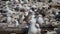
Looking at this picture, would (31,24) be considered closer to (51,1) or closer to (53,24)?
(53,24)

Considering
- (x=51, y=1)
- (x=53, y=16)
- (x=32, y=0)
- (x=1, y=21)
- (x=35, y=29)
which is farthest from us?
(x=32, y=0)

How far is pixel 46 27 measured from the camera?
162 centimetres

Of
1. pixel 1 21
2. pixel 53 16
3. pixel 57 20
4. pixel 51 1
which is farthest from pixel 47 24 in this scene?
pixel 51 1

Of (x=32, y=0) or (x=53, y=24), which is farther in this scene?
(x=32, y=0)

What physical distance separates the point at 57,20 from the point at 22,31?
1.69ft

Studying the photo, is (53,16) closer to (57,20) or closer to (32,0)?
(57,20)

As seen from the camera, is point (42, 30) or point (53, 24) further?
point (53, 24)

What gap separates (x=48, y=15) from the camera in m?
1.99

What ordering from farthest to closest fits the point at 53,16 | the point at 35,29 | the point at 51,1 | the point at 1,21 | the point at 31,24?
the point at 51,1 < the point at 53,16 < the point at 1,21 < the point at 31,24 < the point at 35,29

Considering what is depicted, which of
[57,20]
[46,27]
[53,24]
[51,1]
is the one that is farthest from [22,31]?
[51,1]

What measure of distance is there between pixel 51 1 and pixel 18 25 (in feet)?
5.11

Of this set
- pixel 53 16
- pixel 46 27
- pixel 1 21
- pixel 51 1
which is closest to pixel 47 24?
pixel 46 27

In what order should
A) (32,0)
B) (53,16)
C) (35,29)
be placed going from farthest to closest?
1. (32,0)
2. (53,16)
3. (35,29)

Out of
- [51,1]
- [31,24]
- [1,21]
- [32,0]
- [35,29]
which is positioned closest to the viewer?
[35,29]
